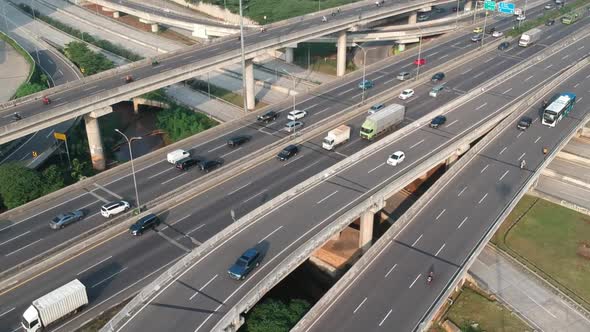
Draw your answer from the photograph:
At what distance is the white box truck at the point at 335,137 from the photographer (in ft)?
234

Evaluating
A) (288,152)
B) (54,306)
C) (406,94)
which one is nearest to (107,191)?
(54,306)

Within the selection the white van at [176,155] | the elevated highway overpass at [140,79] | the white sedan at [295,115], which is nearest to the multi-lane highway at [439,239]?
the white sedan at [295,115]

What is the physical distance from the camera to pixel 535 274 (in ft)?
195

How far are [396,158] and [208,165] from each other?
78.2 feet

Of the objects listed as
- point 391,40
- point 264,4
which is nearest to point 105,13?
point 264,4

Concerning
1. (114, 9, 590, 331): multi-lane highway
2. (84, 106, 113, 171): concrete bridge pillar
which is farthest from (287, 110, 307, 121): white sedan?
(84, 106, 113, 171): concrete bridge pillar

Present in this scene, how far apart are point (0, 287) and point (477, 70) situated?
288 ft

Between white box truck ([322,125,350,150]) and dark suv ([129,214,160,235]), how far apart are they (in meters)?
26.0

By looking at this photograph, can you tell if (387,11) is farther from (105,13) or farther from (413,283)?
(105,13)

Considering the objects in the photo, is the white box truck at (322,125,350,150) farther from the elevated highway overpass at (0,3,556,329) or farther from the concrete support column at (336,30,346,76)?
the concrete support column at (336,30,346,76)

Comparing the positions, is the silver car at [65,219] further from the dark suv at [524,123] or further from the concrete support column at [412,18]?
the concrete support column at [412,18]

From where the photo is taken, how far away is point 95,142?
7756 cm

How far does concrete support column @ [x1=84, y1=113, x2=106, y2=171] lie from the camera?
75.4 meters

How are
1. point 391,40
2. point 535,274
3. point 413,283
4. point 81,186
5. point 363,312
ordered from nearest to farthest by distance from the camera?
1. point 363,312
2. point 413,283
3. point 535,274
4. point 81,186
5. point 391,40
